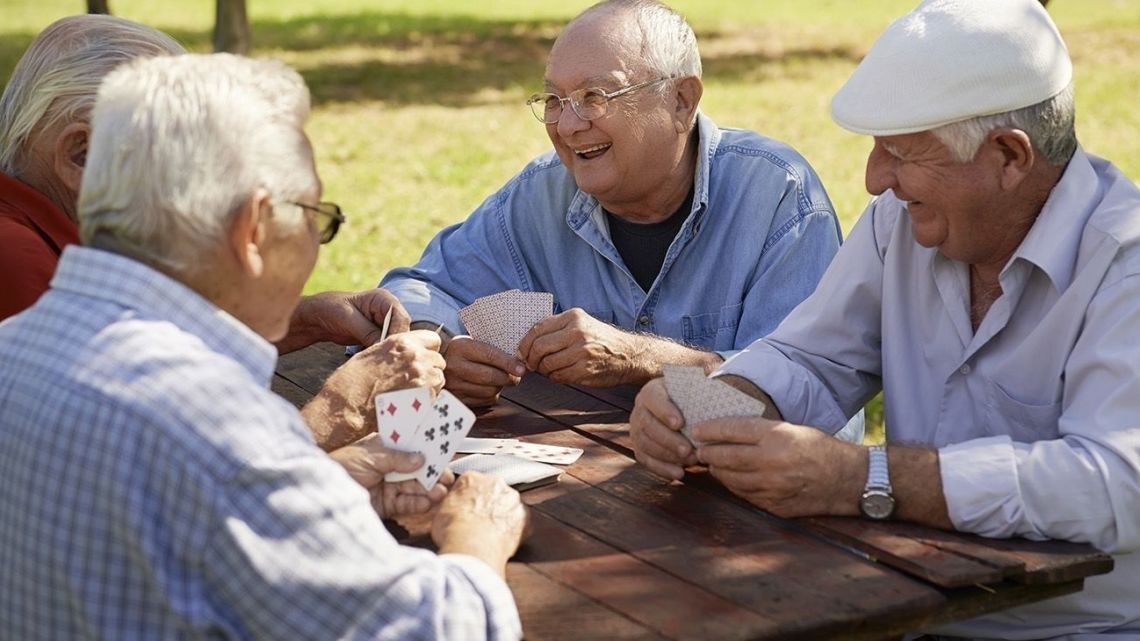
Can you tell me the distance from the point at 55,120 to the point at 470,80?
12640mm

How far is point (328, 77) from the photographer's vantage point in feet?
50.3

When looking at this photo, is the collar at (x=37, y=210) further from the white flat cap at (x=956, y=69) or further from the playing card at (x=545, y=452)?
the white flat cap at (x=956, y=69)

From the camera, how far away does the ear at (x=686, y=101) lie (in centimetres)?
390

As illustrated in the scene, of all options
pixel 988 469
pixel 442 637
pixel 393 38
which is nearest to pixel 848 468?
pixel 988 469

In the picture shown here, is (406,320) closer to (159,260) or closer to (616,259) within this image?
(616,259)

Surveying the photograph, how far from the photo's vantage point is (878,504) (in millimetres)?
2535

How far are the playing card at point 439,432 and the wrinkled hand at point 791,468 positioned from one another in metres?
0.51

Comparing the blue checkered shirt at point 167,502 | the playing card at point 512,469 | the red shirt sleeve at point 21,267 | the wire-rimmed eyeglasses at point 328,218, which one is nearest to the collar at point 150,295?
the blue checkered shirt at point 167,502

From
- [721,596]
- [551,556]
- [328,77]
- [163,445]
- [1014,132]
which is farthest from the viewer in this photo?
[328,77]

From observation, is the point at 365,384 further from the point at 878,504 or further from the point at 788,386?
the point at 878,504

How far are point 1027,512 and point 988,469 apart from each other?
98mm

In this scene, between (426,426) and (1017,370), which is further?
(1017,370)

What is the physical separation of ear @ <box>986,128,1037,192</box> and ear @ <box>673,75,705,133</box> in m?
1.31

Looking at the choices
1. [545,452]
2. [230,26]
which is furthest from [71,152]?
[230,26]
